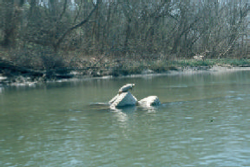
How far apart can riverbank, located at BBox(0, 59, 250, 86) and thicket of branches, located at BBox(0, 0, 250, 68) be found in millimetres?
1085

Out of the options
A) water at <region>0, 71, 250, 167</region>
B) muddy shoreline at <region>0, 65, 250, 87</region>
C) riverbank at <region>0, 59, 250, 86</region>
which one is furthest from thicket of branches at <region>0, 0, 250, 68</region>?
water at <region>0, 71, 250, 167</region>

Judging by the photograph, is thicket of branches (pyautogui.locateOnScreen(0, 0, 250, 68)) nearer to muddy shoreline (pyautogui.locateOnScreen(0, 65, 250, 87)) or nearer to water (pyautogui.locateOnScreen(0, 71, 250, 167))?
muddy shoreline (pyautogui.locateOnScreen(0, 65, 250, 87))

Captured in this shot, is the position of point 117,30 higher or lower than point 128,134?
higher

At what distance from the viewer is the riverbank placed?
102 ft

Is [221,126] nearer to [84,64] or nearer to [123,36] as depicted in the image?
[84,64]

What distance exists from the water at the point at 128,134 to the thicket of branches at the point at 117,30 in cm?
1886

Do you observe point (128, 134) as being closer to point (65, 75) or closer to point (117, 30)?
point (65, 75)

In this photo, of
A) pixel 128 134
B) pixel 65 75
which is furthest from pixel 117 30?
pixel 128 134

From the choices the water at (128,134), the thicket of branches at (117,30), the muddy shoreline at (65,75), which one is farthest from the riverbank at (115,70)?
the water at (128,134)

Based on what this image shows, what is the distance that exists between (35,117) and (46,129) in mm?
2574

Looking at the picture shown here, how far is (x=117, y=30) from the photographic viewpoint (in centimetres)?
4169

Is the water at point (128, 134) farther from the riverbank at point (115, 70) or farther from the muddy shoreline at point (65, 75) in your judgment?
the riverbank at point (115, 70)

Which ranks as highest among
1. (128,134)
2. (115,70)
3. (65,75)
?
(115,70)

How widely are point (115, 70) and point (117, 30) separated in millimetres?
6868
